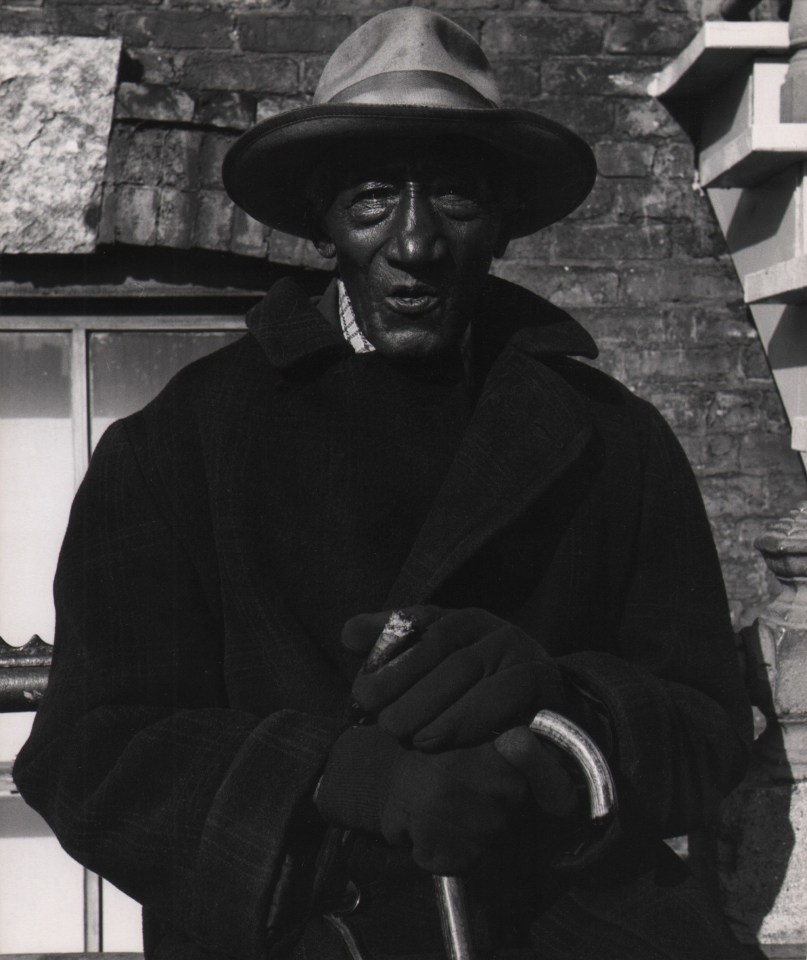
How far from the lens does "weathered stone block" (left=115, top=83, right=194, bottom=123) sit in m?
3.35

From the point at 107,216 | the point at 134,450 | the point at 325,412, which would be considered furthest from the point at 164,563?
the point at 107,216

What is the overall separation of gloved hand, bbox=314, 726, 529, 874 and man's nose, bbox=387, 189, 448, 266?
685 mm

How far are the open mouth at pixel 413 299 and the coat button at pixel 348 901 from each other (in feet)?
2.71

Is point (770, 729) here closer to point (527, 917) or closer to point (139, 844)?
point (527, 917)

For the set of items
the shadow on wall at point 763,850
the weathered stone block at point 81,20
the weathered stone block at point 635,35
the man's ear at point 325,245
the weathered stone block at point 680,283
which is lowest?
the shadow on wall at point 763,850

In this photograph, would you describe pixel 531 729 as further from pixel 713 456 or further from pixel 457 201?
pixel 713 456

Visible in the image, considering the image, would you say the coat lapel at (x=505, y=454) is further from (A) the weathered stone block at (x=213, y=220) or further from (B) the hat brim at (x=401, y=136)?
(A) the weathered stone block at (x=213, y=220)

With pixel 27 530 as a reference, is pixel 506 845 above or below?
below

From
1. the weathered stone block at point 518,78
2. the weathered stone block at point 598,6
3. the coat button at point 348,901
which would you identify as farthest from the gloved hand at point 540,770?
the weathered stone block at point 598,6

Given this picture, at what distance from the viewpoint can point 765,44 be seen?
322 centimetres

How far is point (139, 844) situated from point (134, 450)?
1.90 ft

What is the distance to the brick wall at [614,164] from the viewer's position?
11.2 feet

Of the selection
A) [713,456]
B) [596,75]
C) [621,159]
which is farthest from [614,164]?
[713,456]

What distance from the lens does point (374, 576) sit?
173 centimetres
